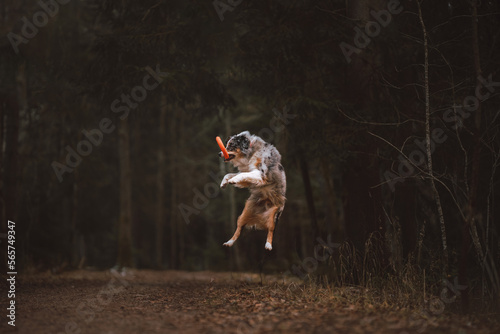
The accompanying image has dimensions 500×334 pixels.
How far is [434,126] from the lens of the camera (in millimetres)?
9641

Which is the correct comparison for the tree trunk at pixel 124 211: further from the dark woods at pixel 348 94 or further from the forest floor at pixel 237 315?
the forest floor at pixel 237 315

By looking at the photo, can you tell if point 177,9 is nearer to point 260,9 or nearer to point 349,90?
point 260,9

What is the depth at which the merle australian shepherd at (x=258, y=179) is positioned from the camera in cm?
536

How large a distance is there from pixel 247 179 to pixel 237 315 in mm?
2144

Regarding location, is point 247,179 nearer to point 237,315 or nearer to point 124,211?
Answer: point 237,315

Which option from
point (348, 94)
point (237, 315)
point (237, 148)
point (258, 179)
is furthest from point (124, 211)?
point (258, 179)

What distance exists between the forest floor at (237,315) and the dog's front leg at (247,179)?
1.76m

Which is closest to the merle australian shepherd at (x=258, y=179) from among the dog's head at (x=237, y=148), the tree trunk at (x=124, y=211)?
the dog's head at (x=237, y=148)

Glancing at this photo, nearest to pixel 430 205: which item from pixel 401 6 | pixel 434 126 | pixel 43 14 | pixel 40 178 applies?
pixel 434 126

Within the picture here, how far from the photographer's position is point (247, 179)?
519cm

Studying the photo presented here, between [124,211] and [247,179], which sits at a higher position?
[247,179]

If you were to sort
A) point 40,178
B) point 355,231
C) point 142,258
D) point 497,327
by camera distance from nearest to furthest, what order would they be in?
point 497,327, point 355,231, point 40,178, point 142,258

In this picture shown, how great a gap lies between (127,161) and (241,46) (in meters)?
11.1

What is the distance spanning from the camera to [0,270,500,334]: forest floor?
17.1 feet
